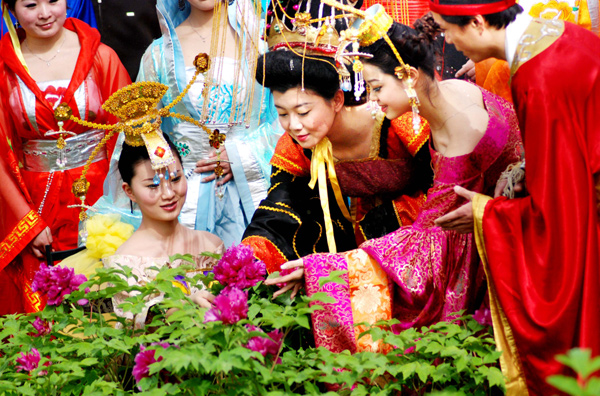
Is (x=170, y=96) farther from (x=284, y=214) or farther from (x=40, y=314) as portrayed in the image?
(x=40, y=314)

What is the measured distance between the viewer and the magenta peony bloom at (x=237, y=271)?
2.33 m

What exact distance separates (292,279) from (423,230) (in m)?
0.43

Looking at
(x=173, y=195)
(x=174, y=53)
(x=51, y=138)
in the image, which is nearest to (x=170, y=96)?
(x=174, y=53)

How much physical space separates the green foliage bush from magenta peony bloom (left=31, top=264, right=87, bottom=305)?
30 millimetres

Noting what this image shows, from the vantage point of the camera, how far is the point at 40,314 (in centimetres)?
244

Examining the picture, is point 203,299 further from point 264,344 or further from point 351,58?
point 351,58

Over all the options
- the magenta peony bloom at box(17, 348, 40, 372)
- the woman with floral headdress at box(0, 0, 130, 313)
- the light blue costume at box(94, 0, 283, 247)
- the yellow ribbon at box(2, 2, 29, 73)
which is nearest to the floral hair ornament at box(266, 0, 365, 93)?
the light blue costume at box(94, 0, 283, 247)

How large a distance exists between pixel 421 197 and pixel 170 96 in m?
1.32

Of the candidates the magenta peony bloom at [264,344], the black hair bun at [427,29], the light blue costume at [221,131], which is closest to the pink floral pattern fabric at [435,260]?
the black hair bun at [427,29]

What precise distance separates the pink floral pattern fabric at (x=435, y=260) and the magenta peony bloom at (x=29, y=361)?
30.7 inches

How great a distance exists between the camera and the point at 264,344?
76.6 inches

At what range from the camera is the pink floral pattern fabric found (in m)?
2.48

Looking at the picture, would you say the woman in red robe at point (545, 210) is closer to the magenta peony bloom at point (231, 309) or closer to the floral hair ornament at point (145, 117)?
the magenta peony bloom at point (231, 309)

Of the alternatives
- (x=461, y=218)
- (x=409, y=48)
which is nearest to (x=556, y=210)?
(x=461, y=218)
